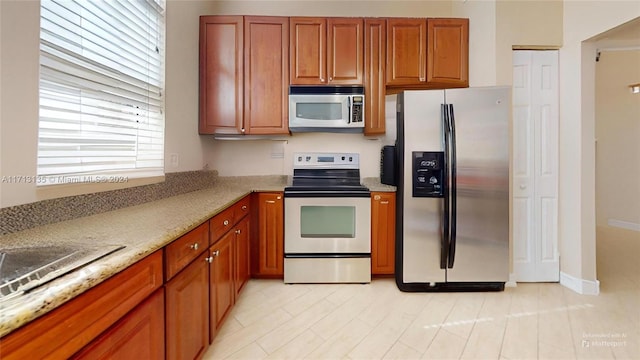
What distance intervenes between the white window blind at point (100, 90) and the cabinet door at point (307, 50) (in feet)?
3.56

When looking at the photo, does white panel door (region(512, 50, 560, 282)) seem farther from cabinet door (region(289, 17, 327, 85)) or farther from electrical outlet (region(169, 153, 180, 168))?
electrical outlet (region(169, 153, 180, 168))

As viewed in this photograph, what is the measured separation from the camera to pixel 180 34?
6.97 feet

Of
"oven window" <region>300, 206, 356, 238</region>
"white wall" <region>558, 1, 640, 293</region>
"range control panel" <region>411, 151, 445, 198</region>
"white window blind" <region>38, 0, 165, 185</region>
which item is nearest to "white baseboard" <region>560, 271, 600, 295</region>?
"white wall" <region>558, 1, 640, 293</region>

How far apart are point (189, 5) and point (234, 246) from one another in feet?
A: 6.98

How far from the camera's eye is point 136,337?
0.82m

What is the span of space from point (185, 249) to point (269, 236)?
1.26 metres

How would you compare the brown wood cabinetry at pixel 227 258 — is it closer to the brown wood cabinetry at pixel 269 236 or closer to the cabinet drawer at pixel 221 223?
the cabinet drawer at pixel 221 223

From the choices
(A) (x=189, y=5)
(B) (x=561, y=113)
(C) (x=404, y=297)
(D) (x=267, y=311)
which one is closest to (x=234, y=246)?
(D) (x=267, y=311)

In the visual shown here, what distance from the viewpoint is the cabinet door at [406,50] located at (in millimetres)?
2451

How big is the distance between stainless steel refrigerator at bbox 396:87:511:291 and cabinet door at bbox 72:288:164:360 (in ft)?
5.97

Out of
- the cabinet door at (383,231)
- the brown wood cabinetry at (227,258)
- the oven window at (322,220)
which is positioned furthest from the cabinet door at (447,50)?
the brown wood cabinetry at (227,258)

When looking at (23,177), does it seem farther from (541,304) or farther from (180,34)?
(541,304)

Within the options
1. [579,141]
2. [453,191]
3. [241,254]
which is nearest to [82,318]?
[241,254]

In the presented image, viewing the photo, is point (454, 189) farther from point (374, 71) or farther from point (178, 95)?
point (178, 95)
